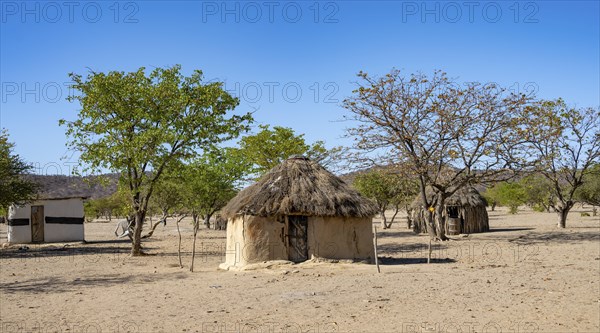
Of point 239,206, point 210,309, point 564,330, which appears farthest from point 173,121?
point 564,330

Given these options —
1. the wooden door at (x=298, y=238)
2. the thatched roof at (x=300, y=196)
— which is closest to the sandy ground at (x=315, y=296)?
the wooden door at (x=298, y=238)

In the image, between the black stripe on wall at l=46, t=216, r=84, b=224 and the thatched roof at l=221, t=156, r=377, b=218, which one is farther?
the black stripe on wall at l=46, t=216, r=84, b=224

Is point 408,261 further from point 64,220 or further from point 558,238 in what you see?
point 64,220

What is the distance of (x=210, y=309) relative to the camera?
9383mm

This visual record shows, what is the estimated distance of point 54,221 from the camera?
2697 centimetres

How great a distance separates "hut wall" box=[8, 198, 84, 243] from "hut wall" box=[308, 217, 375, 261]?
16.9 metres

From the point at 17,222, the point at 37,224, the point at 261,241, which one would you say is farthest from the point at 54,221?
the point at 261,241

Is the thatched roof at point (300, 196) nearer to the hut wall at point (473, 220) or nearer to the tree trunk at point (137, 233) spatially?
the tree trunk at point (137, 233)

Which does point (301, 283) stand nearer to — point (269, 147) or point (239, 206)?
point (239, 206)

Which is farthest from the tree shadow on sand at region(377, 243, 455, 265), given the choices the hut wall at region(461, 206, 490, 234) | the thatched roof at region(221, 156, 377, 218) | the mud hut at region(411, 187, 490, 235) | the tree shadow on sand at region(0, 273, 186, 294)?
the hut wall at region(461, 206, 490, 234)

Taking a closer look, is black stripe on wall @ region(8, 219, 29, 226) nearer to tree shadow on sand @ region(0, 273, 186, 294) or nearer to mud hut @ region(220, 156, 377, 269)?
tree shadow on sand @ region(0, 273, 186, 294)

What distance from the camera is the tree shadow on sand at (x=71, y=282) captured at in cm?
1207

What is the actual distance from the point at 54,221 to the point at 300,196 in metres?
17.0

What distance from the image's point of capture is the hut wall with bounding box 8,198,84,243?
26.1 m
